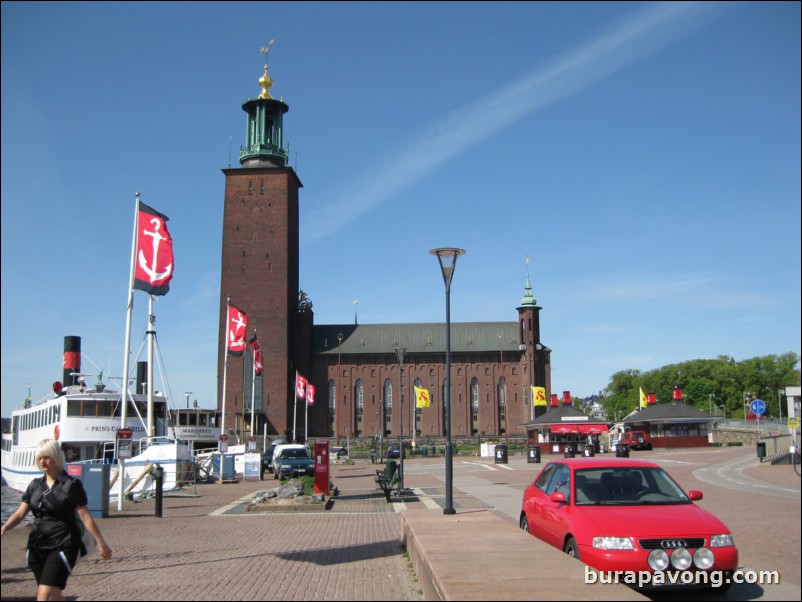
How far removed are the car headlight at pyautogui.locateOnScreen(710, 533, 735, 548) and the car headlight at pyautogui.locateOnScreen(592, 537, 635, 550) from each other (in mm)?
901

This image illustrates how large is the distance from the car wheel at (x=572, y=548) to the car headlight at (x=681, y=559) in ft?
4.02

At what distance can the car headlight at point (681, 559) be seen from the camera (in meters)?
8.68

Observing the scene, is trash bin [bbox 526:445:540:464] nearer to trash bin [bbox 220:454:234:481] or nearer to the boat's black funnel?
trash bin [bbox 220:454:234:481]

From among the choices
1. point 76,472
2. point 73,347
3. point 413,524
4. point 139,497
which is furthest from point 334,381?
point 413,524

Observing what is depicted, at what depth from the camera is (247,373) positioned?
3440 inches

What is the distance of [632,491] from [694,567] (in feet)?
5.71

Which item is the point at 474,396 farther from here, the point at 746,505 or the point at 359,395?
the point at 746,505

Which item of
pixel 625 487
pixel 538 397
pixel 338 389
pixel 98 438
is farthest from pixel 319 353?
pixel 625 487

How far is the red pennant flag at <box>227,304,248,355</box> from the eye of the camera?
41375mm

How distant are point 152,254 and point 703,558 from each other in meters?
18.2

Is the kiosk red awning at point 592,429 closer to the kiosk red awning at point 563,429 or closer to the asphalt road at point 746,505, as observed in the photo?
the kiosk red awning at point 563,429

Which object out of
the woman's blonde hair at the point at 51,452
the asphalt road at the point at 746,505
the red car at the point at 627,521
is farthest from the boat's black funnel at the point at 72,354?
the woman's blonde hair at the point at 51,452

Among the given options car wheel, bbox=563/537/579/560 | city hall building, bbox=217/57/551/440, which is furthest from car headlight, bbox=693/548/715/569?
city hall building, bbox=217/57/551/440

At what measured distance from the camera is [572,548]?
9820mm
